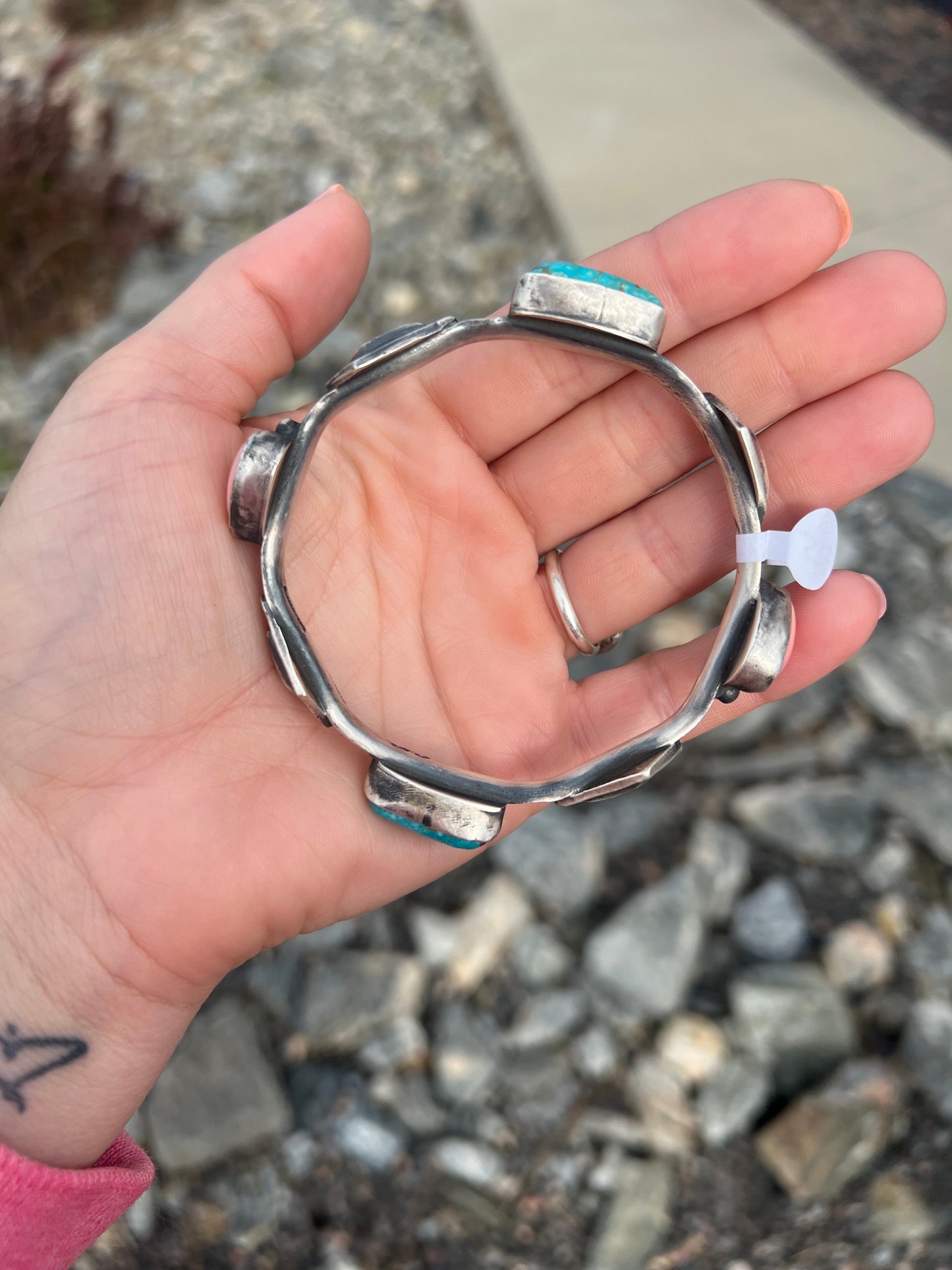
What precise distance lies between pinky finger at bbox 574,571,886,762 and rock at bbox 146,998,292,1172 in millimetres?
1144

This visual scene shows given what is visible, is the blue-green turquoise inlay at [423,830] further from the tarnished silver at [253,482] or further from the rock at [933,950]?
the rock at [933,950]

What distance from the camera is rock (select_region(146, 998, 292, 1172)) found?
248cm

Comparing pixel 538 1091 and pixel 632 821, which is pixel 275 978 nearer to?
pixel 538 1091

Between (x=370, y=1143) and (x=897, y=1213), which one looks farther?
(x=370, y=1143)

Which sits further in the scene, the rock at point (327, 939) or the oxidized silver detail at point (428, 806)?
the rock at point (327, 939)

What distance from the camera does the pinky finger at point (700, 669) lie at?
2.19m

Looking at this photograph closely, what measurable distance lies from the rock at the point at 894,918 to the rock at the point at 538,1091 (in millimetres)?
908

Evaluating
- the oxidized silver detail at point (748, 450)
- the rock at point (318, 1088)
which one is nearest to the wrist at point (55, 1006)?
the rock at point (318, 1088)

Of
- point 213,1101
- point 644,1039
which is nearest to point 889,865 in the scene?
point 644,1039

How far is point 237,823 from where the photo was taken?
6.63ft

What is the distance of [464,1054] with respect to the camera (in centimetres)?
259


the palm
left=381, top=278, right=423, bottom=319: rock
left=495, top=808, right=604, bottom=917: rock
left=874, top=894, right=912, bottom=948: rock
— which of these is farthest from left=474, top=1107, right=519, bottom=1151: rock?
left=381, top=278, right=423, bottom=319: rock

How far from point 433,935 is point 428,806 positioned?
0.80 meters

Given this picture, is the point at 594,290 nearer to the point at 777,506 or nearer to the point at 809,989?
the point at 777,506
